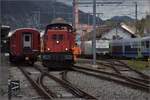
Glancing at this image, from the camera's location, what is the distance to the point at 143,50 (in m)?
54.9

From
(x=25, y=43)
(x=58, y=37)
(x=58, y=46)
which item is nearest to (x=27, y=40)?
(x=25, y=43)

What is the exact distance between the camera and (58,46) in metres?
34.1

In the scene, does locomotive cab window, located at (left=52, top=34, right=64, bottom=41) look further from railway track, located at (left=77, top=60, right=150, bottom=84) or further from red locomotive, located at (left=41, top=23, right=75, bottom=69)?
railway track, located at (left=77, top=60, right=150, bottom=84)

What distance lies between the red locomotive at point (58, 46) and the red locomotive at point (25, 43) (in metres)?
6.95

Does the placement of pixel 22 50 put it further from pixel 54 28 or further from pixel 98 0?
pixel 98 0

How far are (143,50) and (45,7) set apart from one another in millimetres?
15317

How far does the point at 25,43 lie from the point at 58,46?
8.37 metres

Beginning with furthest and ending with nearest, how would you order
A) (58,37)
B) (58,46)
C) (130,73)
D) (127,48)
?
1. (127,48)
2. (58,37)
3. (58,46)
4. (130,73)

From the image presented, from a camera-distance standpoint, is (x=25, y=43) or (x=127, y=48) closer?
(x=25, y=43)

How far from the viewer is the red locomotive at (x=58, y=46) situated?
3328cm

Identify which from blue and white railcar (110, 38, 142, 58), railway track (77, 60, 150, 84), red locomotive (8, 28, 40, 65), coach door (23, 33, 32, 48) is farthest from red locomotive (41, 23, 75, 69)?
blue and white railcar (110, 38, 142, 58)

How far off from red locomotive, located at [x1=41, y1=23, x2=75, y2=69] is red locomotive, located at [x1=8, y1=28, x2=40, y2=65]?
695 cm

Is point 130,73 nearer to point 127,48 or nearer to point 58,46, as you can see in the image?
point 58,46

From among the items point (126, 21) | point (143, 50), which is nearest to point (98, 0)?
point (143, 50)
